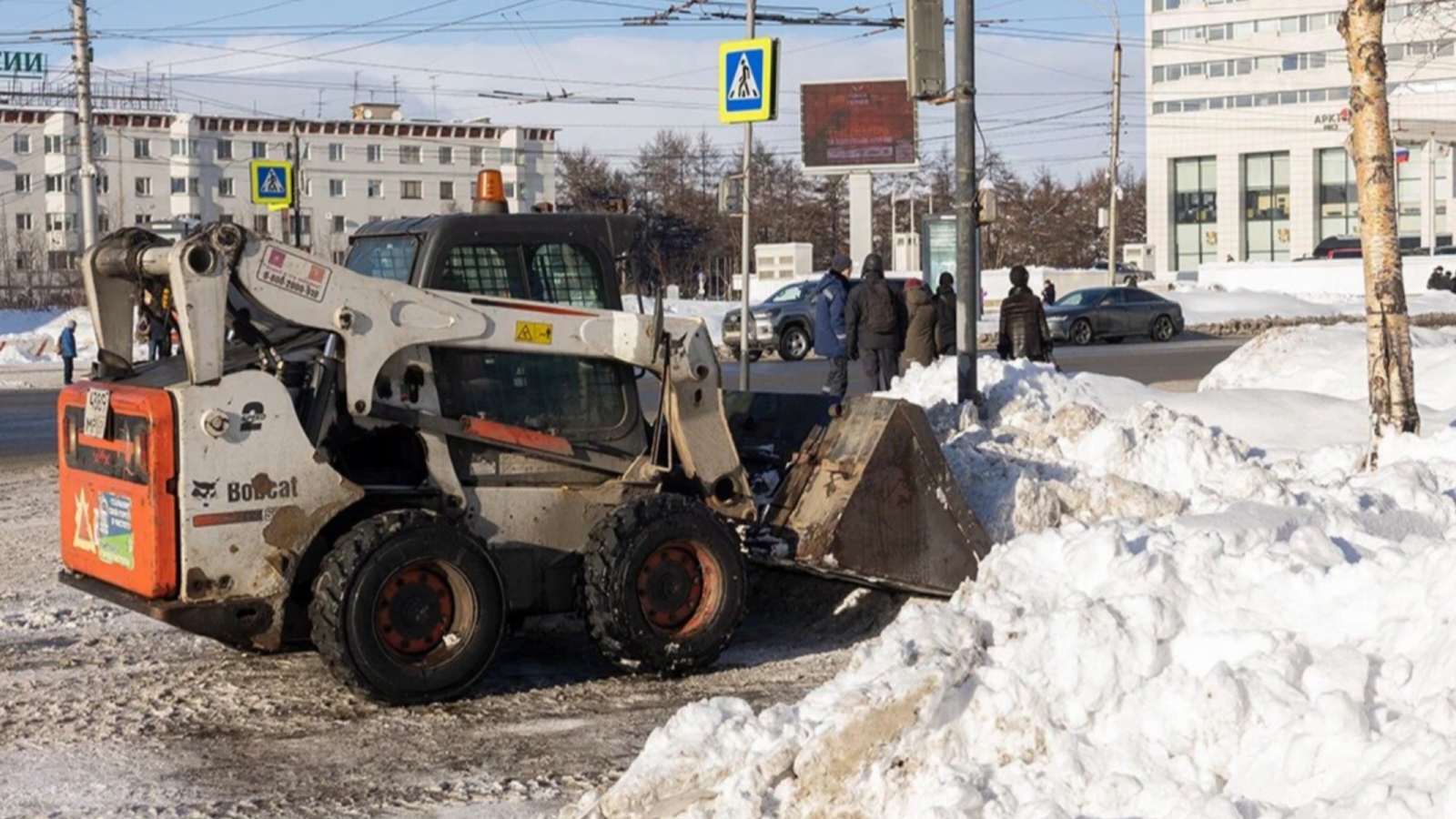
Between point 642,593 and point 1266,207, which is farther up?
point 1266,207

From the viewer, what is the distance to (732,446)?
30.4 ft

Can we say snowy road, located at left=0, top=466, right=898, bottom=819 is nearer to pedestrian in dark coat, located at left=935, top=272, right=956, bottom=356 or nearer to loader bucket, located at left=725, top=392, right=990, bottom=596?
loader bucket, located at left=725, top=392, right=990, bottom=596

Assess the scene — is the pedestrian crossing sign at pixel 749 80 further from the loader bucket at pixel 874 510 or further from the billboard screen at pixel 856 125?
the billboard screen at pixel 856 125

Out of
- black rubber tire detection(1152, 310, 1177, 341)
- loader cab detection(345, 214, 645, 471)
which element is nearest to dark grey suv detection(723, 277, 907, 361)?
black rubber tire detection(1152, 310, 1177, 341)

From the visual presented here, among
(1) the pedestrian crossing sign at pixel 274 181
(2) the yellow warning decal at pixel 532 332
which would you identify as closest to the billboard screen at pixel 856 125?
(1) the pedestrian crossing sign at pixel 274 181

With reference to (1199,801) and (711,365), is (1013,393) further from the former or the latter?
(1199,801)

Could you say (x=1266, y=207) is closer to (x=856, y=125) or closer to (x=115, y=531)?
(x=856, y=125)

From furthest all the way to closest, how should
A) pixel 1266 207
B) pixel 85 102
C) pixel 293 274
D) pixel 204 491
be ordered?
pixel 1266 207
pixel 85 102
pixel 293 274
pixel 204 491

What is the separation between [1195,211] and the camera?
10156 centimetres

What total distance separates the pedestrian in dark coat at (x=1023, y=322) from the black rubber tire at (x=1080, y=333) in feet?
75.7

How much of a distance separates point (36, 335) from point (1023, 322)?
3096cm

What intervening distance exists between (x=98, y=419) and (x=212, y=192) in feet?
302

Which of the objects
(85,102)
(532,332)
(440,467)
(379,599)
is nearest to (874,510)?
(532,332)

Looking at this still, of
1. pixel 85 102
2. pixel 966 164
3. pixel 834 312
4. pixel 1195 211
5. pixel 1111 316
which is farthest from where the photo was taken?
pixel 1195 211
